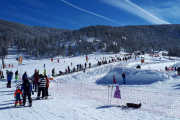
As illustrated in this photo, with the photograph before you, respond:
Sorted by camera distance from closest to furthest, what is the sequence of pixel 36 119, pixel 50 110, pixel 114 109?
pixel 36 119 < pixel 50 110 < pixel 114 109

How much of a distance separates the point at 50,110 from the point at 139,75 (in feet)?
45.3

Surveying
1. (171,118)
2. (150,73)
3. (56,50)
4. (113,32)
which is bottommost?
(171,118)

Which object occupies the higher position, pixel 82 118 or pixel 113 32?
pixel 113 32

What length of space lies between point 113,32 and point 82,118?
582 ft

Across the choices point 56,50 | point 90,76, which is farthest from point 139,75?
point 56,50

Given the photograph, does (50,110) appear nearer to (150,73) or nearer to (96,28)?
(150,73)

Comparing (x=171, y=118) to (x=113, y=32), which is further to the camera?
(x=113, y=32)

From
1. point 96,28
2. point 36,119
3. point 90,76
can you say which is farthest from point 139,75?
point 96,28

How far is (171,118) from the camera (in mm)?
5926

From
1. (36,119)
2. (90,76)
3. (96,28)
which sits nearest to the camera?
(36,119)

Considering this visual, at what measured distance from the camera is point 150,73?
17.0 meters

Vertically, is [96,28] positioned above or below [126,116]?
above

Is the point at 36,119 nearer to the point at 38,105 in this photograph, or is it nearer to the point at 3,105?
the point at 38,105

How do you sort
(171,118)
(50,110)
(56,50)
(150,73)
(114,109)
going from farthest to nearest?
(56,50) < (150,73) < (114,109) < (50,110) < (171,118)
